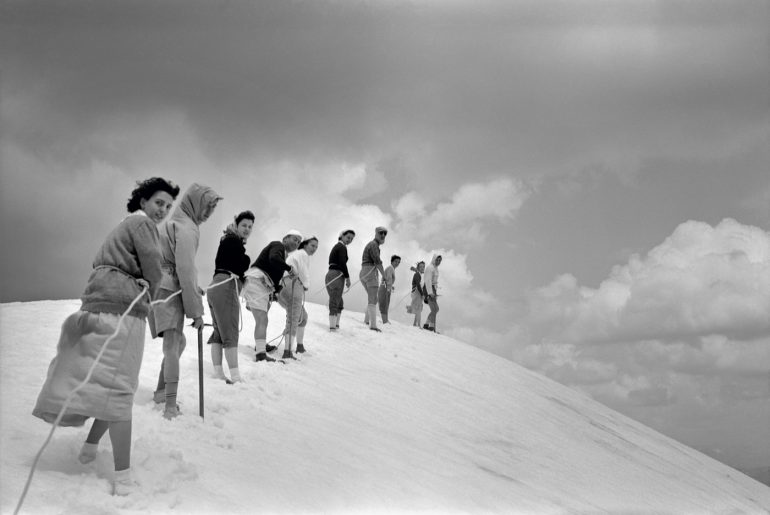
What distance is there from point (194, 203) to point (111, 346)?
227 centimetres

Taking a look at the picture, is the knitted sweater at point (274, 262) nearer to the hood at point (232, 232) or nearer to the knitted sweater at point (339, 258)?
the hood at point (232, 232)

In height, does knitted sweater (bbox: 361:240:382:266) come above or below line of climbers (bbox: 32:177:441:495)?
above

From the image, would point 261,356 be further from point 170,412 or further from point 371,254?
point 371,254

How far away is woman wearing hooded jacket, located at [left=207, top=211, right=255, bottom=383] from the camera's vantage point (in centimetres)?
694

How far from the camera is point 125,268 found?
414 centimetres

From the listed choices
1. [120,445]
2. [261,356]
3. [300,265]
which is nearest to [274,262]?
[300,265]

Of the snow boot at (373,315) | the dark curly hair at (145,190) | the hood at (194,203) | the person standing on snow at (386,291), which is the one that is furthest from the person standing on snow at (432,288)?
the dark curly hair at (145,190)

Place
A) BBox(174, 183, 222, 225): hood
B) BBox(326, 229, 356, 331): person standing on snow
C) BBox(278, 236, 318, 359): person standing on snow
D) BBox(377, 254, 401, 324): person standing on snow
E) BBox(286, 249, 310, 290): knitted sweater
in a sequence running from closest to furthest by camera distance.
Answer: BBox(174, 183, 222, 225): hood → BBox(278, 236, 318, 359): person standing on snow → BBox(286, 249, 310, 290): knitted sweater → BBox(326, 229, 356, 331): person standing on snow → BBox(377, 254, 401, 324): person standing on snow

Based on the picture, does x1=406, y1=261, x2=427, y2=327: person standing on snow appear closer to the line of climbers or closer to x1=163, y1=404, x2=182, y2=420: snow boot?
the line of climbers

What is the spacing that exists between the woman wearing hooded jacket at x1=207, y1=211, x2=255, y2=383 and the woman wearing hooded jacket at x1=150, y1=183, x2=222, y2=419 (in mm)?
1201

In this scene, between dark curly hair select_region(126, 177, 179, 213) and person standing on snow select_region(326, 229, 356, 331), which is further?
person standing on snow select_region(326, 229, 356, 331)

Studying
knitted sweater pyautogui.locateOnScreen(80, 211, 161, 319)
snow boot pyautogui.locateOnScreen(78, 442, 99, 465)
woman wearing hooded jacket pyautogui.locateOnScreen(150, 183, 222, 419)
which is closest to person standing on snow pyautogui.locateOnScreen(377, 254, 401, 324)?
woman wearing hooded jacket pyautogui.locateOnScreen(150, 183, 222, 419)

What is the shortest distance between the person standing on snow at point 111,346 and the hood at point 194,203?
1.47 metres

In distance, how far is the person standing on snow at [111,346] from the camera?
3.77m
